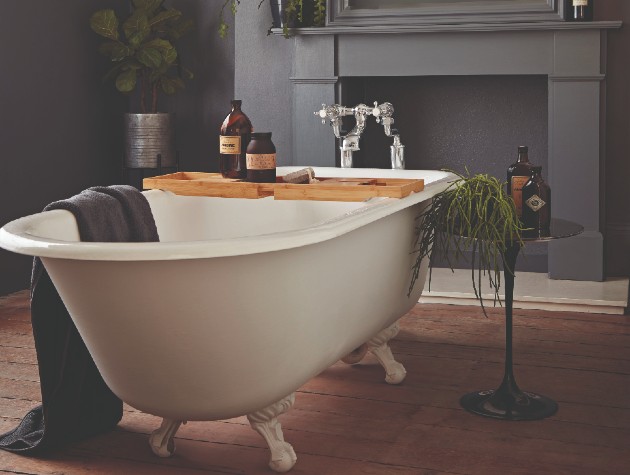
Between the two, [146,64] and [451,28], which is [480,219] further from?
[146,64]

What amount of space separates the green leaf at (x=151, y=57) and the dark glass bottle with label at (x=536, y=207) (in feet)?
7.82

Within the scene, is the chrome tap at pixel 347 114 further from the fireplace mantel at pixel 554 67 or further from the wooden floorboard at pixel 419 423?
the wooden floorboard at pixel 419 423

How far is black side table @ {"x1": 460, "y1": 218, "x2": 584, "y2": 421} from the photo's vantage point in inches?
104

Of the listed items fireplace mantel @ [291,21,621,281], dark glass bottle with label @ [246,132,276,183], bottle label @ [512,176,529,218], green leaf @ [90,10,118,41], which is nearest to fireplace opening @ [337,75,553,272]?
fireplace mantel @ [291,21,621,281]

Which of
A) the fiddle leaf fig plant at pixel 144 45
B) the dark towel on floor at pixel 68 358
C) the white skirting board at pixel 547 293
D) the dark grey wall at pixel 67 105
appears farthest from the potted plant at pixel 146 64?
the dark towel on floor at pixel 68 358

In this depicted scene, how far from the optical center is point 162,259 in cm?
187

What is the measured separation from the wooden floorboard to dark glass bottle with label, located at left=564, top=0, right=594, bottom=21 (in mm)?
1310

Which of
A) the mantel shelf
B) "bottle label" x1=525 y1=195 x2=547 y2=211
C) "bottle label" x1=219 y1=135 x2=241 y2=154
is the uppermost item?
the mantel shelf

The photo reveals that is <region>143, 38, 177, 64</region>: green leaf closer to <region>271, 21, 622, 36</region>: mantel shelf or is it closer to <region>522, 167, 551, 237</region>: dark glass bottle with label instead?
<region>271, 21, 622, 36</region>: mantel shelf

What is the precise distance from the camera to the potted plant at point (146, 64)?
4531 millimetres

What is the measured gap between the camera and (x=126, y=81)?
14.9ft

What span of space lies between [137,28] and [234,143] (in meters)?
1.78

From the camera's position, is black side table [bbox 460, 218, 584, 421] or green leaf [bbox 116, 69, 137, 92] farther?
green leaf [bbox 116, 69, 137, 92]

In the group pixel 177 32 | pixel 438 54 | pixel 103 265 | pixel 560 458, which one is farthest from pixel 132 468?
pixel 177 32
